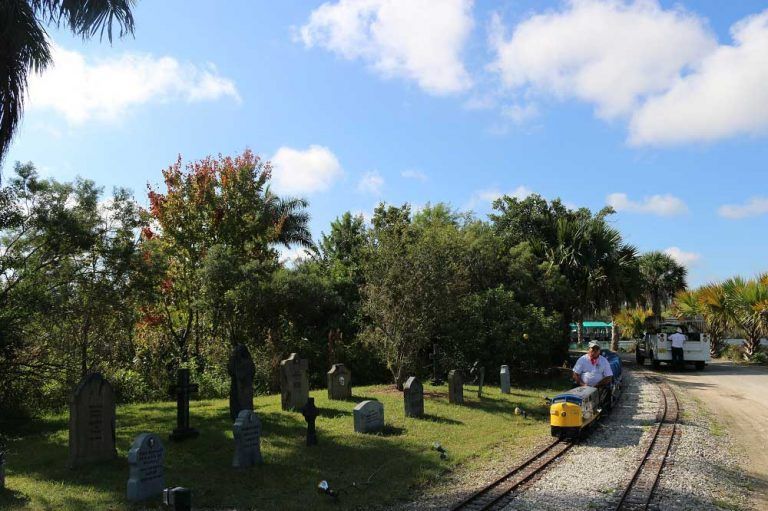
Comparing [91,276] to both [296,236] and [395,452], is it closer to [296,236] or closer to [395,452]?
[395,452]

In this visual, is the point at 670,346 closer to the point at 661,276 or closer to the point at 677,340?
the point at 677,340

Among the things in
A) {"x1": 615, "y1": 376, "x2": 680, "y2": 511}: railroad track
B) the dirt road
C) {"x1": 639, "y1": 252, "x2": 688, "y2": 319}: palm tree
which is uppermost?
{"x1": 639, "y1": 252, "x2": 688, "y2": 319}: palm tree

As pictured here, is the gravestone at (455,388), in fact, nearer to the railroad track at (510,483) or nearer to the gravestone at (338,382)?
the gravestone at (338,382)

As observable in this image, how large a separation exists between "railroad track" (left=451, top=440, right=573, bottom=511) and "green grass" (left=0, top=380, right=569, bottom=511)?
2.53 feet

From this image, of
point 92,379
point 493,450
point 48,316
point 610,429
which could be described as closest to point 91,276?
point 48,316

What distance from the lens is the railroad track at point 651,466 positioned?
7379 millimetres

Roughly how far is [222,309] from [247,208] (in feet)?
15.4

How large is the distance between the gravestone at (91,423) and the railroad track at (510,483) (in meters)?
5.82

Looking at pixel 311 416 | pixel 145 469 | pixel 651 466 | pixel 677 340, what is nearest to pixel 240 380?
pixel 311 416

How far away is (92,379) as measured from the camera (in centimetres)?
936

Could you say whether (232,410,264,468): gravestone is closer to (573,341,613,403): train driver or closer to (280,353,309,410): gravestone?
(280,353,309,410): gravestone

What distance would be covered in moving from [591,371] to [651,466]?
3700 millimetres

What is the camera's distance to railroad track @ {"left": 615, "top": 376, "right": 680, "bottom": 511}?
738 cm

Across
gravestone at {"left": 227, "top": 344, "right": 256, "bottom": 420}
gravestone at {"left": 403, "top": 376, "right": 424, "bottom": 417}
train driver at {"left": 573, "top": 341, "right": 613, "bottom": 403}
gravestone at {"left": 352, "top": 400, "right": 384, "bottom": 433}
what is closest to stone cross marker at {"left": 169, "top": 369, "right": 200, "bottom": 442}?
gravestone at {"left": 227, "top": 344, "right": 256, "bottom": 420}
